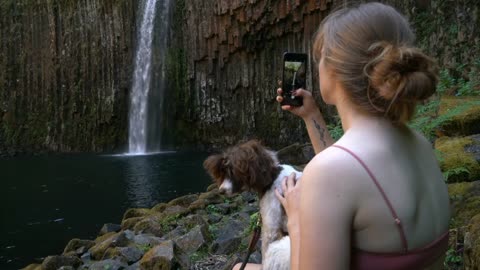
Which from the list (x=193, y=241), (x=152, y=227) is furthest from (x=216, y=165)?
(x=152, y=227)

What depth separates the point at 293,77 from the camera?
7.96ft

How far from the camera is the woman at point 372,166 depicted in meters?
1.25

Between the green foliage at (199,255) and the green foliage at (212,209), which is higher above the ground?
the green foliage at (212,209)

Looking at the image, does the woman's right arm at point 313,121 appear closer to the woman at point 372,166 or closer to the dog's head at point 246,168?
the woman at point 372,166

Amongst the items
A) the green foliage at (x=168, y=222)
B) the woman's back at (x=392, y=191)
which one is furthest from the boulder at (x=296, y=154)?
the woman's back at (x=392, y=191)

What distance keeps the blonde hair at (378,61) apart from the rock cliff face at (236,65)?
15583mm

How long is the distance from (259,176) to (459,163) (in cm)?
194

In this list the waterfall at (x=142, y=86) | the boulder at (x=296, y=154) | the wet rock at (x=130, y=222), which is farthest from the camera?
the waterfall at (x=142, y=86)

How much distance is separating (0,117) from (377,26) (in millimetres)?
29992

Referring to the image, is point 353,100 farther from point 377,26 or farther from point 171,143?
point 171,143

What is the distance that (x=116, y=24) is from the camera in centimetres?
2481

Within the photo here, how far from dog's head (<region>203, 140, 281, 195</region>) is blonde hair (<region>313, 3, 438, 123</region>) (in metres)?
2.36

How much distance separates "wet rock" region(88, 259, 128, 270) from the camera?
6340 millimetres

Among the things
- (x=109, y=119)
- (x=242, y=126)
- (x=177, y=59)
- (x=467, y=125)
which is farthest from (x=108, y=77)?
(x=467, y=125)
